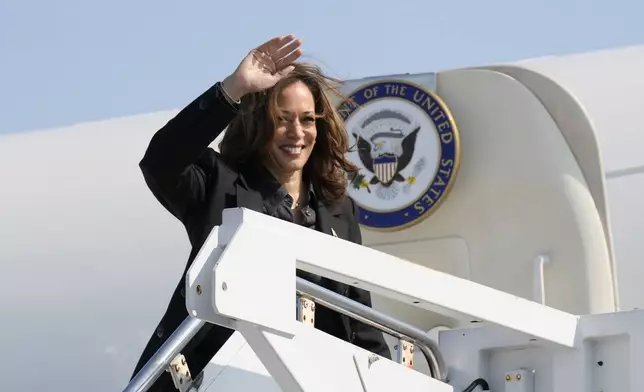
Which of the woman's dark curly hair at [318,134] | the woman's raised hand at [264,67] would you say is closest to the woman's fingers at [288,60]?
the woman's raised hand at [264,67]

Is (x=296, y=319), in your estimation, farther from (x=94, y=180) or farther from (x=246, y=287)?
(x=94, y=180)

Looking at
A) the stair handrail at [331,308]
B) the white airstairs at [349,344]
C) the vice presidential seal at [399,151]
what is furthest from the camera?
→ the vice presidential seal at [399,151]

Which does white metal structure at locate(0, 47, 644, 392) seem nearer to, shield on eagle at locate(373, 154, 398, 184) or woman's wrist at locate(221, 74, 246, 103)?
shield on eagle at locate(373, 154, 398, 184)

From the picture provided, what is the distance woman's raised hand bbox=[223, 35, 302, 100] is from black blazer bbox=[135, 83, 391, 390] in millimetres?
47

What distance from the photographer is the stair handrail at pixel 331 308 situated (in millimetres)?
2592

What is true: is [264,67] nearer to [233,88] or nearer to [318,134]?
[233,88]

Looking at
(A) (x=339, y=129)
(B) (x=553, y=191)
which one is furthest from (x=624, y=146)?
(A) (x=339, y=129)

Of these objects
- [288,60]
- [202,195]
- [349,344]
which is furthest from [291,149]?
[349,344]

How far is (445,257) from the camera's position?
537 centimetres

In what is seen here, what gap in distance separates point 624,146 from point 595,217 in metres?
0.50

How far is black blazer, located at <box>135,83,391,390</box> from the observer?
9.62ft

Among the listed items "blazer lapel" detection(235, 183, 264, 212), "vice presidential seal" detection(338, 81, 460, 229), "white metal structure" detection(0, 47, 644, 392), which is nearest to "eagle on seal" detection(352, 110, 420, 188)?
→ "vice presidential seal" detection(338, 81, 460, 229)

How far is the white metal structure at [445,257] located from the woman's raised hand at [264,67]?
0.55 metres

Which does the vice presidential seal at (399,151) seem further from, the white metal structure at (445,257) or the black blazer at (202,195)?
the black blazer at (202,195)
